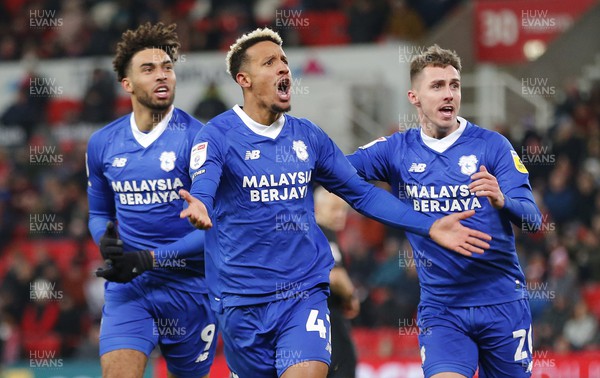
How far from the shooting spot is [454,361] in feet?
21.9

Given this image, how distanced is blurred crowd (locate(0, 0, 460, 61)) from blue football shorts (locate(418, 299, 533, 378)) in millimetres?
12657

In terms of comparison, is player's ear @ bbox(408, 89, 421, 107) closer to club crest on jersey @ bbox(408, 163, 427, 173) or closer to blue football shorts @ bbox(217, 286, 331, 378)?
club crest on jersey @ bbox(408, 163, 427, 173)

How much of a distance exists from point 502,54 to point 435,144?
12035mm

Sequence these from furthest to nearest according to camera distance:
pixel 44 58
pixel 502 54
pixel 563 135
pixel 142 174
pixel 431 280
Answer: pixel 44 58, pixel 502 54, pixel 563 135, pixel 142 174, pixel 431 280

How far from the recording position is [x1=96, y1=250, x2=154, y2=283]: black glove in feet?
23.3

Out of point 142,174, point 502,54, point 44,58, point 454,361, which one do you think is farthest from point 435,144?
point 44,58

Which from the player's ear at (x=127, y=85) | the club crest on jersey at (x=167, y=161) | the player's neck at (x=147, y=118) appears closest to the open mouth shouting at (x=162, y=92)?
the player's neck at (x=147, y=118)

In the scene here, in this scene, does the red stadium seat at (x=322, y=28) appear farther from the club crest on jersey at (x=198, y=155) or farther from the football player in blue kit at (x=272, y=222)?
the club crest on jersey at (x=198, y=155)

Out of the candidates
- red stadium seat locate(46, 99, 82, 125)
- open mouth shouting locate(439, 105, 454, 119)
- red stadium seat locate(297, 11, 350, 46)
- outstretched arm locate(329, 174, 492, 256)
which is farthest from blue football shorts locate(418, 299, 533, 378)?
red stadium seat locate(46, 99, 82, 125)

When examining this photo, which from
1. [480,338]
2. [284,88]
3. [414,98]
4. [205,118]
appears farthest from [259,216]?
[205,118]

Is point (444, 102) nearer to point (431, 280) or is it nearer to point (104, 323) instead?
point (431, 280)

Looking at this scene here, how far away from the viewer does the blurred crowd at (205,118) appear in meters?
13.9

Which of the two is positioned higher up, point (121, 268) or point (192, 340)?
point (121, 268)

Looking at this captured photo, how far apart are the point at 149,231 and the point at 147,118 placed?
2.69 feet
